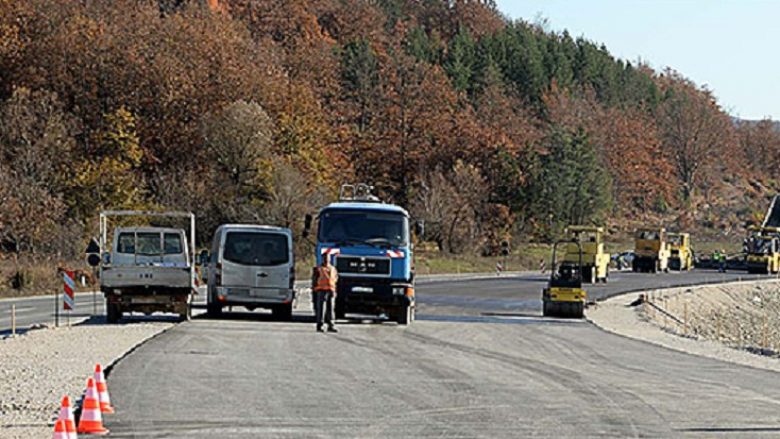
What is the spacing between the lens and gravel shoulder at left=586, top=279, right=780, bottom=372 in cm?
2943

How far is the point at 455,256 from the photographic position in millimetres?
82125

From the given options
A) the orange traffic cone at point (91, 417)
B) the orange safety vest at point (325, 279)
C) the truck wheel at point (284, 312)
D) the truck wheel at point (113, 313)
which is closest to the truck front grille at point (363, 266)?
the orange safety vest at point (325, 279)

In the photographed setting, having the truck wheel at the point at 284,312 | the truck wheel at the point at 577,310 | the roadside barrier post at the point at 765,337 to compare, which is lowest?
the roadside barrier post at the point at 765,337

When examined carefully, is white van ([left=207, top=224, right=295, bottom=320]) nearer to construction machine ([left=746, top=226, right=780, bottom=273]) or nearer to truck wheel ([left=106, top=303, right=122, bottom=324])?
truck wheel ([left=106, top=303, right=122, bottom=324])

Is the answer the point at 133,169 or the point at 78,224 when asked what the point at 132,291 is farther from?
the point at 133,169

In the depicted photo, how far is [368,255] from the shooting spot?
97.4 feet

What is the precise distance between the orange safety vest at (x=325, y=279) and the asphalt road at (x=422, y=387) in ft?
3.63

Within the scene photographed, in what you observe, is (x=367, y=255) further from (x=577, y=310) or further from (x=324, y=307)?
(x=577, y=310)

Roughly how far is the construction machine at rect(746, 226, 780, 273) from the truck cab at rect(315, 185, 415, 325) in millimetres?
58961

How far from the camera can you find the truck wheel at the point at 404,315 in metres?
30.4

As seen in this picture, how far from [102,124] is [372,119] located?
32.1 metres

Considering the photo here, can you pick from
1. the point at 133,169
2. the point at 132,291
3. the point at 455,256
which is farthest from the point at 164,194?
the point at 132,291

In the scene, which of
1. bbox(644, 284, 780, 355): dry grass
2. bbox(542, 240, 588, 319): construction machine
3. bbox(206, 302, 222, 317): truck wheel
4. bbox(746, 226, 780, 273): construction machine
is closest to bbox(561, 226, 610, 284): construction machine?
bbox(644, 284, 780, 355): dry grass

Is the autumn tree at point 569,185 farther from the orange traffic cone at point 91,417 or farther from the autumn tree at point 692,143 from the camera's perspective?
the orange traffic cone at point 91,417
